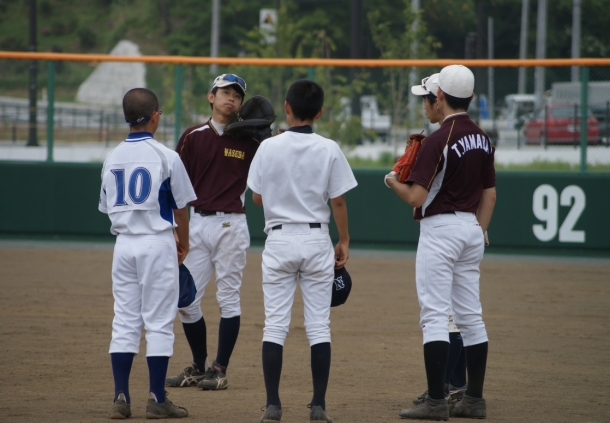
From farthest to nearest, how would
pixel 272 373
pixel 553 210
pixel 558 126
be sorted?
pixel 558 126 → pixel 553 210 → pixel 272 373

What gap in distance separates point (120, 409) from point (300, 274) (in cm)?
131

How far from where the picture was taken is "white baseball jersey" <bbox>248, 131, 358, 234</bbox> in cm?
471

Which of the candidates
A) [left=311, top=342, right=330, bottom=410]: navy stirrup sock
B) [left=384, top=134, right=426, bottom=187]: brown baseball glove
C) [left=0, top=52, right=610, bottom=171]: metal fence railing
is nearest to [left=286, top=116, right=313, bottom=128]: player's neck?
[left=384, top=134, right=426, bottom=187]: brown baseball glove

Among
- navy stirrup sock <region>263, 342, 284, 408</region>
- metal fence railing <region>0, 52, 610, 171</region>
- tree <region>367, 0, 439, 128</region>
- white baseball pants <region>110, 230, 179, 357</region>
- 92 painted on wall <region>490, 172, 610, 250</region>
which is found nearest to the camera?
navy stirrup sock <region>263, 342, 284, 408</region>

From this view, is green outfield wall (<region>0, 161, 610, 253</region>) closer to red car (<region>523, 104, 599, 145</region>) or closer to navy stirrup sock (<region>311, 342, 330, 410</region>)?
red car (<region>523, 104, 599, 145</region>)

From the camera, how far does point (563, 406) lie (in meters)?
5.13

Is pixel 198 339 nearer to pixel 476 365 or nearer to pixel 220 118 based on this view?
pixel 220 118

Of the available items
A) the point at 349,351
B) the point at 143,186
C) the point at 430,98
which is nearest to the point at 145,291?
the point at 143,186

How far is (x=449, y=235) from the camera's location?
4797 millimetres

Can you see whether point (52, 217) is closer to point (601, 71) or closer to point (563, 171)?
point (563, 171)

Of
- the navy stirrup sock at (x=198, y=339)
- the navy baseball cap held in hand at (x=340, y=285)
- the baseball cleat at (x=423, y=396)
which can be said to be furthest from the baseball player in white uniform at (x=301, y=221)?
the navy stirrup sock at (x=198, y=339)

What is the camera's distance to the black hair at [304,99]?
15.4 feet

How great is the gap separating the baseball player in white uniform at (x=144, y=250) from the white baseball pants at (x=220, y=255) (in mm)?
867

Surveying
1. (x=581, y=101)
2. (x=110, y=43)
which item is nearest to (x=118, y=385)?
(x=581, y=101)
